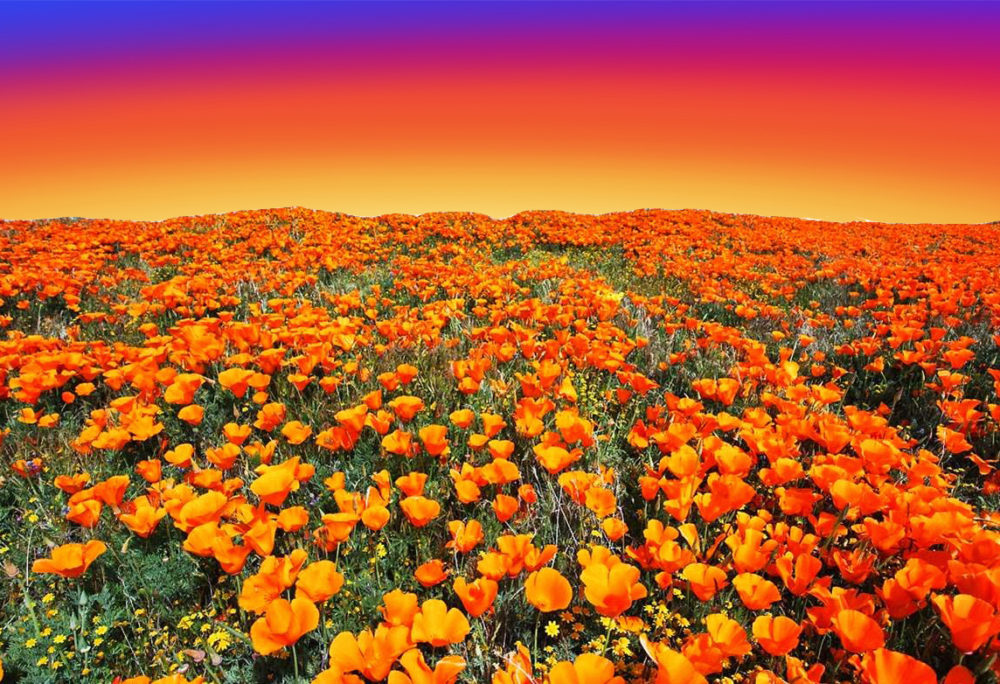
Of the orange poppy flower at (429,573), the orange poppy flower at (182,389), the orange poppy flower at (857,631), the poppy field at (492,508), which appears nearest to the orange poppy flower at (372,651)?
the poppy field at (492,508)

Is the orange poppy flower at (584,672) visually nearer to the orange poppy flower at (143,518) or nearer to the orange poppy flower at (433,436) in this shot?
the orange poppy flower at (433,436)

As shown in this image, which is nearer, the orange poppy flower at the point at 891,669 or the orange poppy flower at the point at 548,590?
the orange poppy flower at the point at 891,669

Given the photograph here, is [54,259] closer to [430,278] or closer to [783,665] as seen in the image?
[430,278]

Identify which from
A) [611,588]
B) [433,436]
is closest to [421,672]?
[611,588]

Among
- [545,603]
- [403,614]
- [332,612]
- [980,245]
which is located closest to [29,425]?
[332,612]

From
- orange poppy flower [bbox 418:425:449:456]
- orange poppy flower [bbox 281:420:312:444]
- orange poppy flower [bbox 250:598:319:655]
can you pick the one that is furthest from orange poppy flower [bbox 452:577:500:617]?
orange poppy flower [bbox 281:420:312:444]

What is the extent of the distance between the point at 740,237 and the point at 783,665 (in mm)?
12144

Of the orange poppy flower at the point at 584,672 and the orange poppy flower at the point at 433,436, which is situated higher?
the orange poppy flower at the point at 433,436

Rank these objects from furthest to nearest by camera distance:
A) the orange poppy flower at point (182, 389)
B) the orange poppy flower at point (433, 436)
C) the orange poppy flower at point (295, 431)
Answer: the orange poppy flower at point (182, 389) → the orange poppy flower at point (295, 431) → the orange poppy flower at point (433, 436)

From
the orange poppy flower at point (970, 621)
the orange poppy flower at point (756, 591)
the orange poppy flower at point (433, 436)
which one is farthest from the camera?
the orange poppy flower at point (433, 436)

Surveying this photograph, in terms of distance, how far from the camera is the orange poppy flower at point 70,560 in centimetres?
174

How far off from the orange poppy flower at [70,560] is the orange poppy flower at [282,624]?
67cm

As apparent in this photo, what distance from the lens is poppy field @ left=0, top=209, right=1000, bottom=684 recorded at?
1.64 meters

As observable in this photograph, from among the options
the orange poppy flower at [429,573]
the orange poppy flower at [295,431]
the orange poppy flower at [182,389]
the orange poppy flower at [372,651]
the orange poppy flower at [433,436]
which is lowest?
the orange poppy flower at [372,651]
